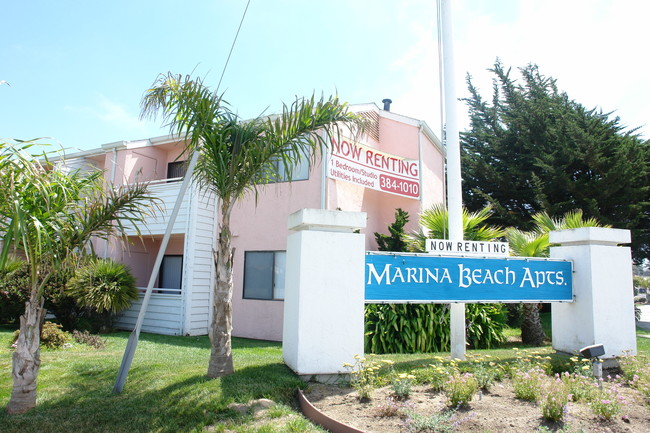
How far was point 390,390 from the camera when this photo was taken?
557 centimetres

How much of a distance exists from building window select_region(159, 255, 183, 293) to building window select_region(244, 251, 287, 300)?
441 centimetres

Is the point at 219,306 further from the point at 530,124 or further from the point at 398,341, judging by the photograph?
the point at 530,124

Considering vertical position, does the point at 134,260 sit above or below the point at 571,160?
below

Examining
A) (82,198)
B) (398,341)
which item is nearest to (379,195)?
(398,341)

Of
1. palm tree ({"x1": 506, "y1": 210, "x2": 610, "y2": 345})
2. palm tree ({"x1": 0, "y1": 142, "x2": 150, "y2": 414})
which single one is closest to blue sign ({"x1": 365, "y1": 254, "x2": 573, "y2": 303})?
palm tree ({"x1": 506, "y1": 210, "x2": 610, "y2": 345})

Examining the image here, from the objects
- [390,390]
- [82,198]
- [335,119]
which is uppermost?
[335,119]

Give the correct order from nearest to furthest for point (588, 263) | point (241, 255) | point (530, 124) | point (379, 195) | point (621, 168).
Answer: point (588, 263), point (241, 255), point (379, 195), point (621, 168), point (530, 124)

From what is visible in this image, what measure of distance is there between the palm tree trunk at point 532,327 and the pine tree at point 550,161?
911 centimetres

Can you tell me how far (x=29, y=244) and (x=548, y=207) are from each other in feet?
60.0

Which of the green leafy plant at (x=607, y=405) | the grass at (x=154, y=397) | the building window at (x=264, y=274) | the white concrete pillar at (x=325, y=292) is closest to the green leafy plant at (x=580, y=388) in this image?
the green leafy plant at (x=607, y=405)

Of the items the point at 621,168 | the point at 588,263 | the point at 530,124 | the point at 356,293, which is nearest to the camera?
the point at 356,293

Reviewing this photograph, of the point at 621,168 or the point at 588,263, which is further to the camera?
the point at 621,168

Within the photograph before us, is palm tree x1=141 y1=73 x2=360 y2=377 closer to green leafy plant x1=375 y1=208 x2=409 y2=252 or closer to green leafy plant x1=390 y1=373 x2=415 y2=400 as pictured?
green leafy plant x1=390 y1=373 x2=415 y2=400

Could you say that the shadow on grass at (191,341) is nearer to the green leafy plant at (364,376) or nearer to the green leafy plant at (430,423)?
the green leafy plant at (364,376)
